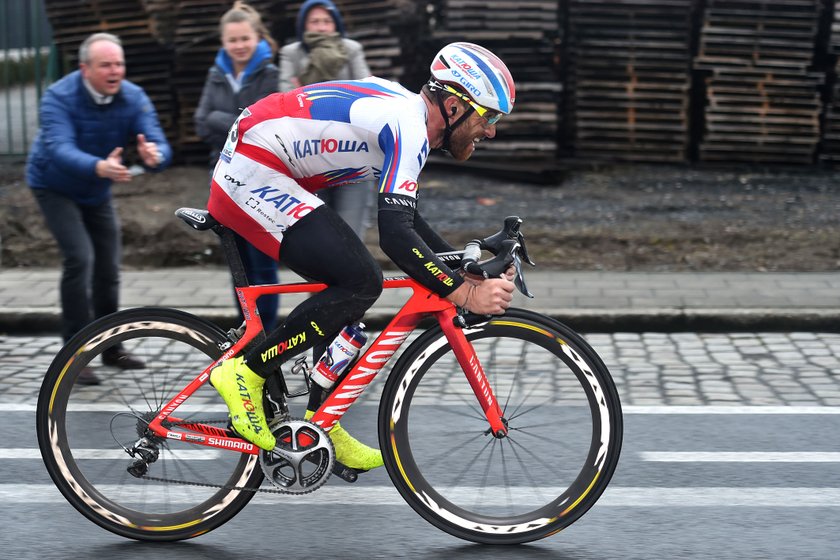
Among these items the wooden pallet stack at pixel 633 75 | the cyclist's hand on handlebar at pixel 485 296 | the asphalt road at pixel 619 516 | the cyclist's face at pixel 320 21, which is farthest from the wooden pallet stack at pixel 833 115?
the cyclist's hand on handlebar at pixel 485 296

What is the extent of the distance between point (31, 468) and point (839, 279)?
6060 mm

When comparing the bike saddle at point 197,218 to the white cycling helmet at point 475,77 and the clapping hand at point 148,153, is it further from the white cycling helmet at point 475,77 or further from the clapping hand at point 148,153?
the clapping hand at point 148,153

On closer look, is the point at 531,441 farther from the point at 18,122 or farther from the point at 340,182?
the point at 18,122

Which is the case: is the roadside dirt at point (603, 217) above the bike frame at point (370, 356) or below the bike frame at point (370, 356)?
below

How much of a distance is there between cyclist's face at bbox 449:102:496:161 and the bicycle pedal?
1.16 metres

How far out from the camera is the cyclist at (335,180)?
156 inches

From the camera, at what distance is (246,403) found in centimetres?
420

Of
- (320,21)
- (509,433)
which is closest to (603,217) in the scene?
(320,21)

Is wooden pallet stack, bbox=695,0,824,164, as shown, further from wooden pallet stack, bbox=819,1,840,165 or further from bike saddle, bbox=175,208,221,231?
bike saddle, bbox=175,208,221,231

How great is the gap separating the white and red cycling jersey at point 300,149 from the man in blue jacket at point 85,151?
84.1 inches

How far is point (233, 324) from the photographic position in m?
8.01

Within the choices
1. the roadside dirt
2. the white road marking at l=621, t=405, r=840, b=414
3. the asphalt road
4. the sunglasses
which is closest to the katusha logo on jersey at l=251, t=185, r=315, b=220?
the sunglasses

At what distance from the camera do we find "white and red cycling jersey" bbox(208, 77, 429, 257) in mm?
4031

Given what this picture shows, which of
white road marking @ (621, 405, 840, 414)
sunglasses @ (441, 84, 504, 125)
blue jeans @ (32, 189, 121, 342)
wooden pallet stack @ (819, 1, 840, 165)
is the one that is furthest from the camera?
wooden pallet stack @ (819, 1, 840, 165)
